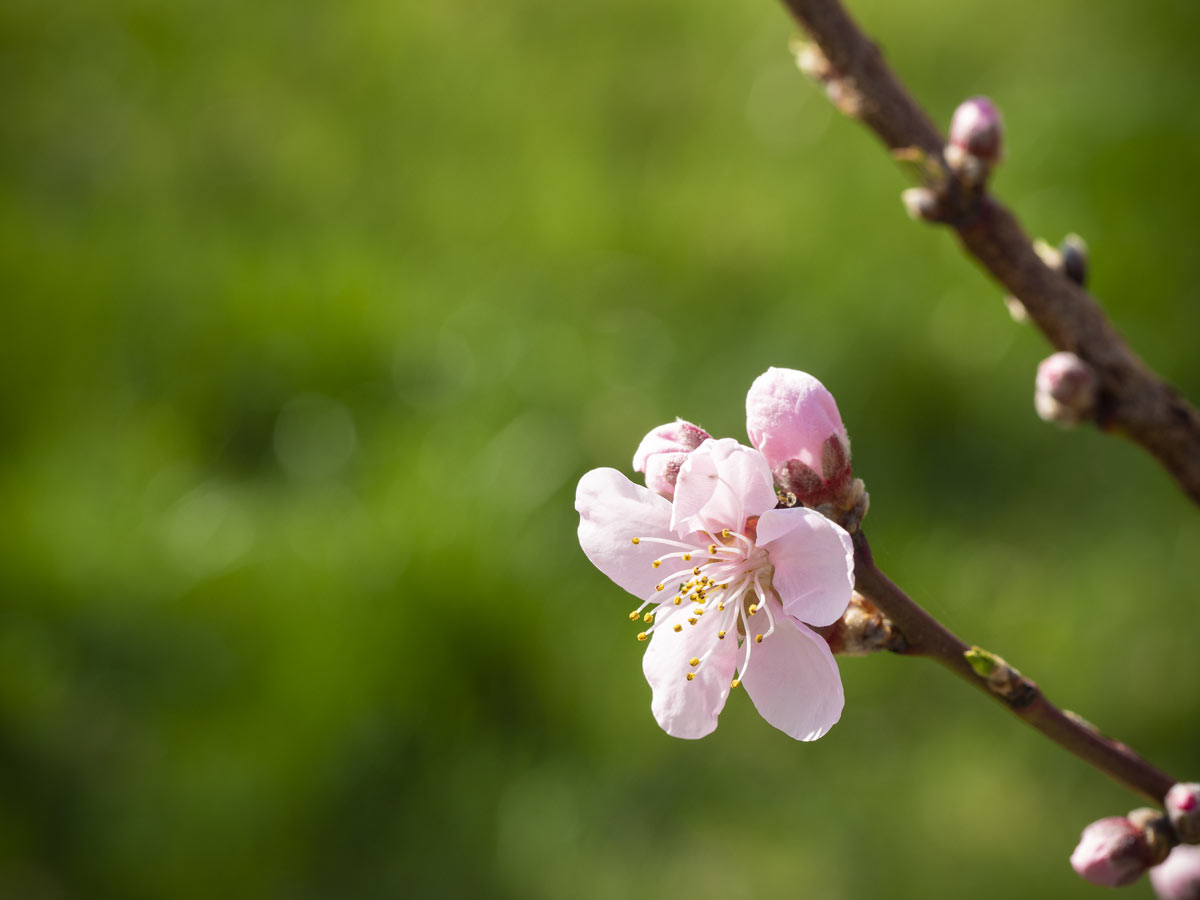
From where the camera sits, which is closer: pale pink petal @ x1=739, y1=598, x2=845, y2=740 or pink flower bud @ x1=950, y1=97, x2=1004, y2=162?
pale pink petal @ x1=739, y1=598, x2=845, y2=740

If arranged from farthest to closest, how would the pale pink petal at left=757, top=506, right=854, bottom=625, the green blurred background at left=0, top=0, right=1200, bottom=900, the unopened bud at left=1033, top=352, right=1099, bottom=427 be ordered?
1. the green blurred background at left=0, top=0, right=1200, bottom=900
2. the unopened bud at left=1033, top=352, right=1099, bottom=427
3. the pale pink petal at left=757, top=506, right=854, bottom=625

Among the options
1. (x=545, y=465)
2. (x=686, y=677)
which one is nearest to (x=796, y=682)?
(x=686, y=677)

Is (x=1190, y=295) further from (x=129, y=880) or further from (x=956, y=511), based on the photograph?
(x=129, y=880)

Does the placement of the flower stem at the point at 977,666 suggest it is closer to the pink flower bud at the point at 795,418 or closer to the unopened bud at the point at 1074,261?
the pink flower bud at the point at 795,418

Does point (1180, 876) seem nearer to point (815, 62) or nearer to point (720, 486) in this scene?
point (720, 486)

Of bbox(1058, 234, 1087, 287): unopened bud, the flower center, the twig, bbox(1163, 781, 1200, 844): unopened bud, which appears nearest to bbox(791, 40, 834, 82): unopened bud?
the twig

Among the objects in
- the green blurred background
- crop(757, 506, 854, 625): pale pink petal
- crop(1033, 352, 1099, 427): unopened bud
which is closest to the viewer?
crop(757, 506, 854, 625): pale pink petal

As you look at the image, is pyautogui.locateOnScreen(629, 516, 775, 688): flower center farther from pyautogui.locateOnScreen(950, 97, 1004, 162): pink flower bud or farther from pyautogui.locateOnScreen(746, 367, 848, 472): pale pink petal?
pyautogui.locateOnScreen(950, 97, 1004, 162): pink flower bud

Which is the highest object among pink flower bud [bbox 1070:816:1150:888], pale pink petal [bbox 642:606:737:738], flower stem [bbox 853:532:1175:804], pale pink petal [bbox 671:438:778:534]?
pale pink petal [bbox 671:438:778:534]

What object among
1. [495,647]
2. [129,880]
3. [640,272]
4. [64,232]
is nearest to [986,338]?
[640,272]
